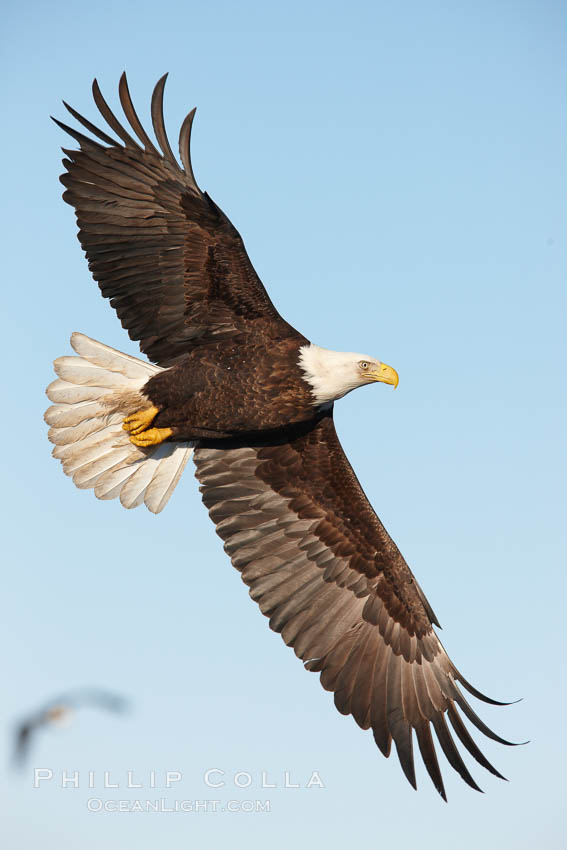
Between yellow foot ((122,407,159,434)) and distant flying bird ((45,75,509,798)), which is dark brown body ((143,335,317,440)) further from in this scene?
yellow foot ((122,407,159,434))

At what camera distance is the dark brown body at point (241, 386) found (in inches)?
281

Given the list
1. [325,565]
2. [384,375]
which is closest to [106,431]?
[325,565]

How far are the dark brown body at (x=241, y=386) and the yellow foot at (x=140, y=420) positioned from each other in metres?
0.22

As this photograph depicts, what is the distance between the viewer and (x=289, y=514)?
27.0 feet

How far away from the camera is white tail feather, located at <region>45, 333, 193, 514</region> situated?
750cm

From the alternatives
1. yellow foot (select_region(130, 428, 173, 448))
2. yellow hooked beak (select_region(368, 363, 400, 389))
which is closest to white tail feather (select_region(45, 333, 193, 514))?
yellow foot (select_region(130, 428, 173, 448))

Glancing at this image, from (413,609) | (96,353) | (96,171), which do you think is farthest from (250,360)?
(413,609)

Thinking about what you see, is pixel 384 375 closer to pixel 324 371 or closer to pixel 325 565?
pixel 324 371

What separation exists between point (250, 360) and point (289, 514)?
5.20 feet

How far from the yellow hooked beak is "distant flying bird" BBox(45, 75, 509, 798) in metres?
0.02

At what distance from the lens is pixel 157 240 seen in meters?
7.20

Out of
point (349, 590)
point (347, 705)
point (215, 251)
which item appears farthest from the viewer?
point (349, 590)

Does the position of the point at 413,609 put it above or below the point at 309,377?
below

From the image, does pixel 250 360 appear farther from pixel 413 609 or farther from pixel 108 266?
pixel 413 609
